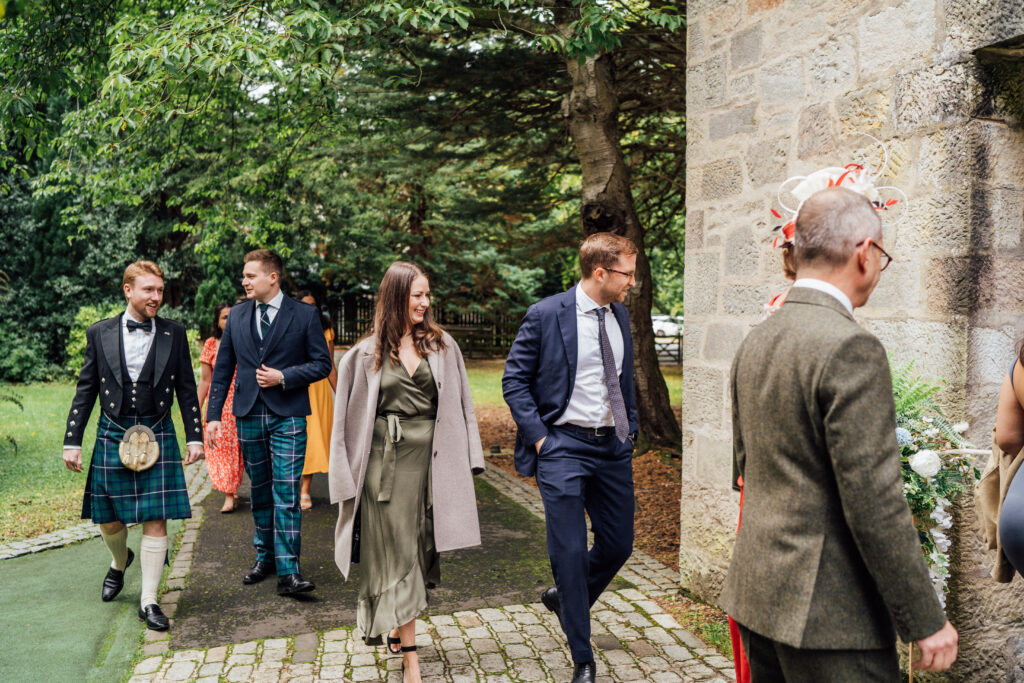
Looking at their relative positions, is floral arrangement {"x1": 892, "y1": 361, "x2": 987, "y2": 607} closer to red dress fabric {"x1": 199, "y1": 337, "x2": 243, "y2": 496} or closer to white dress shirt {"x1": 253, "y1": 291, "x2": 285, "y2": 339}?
white dress shirt {"x1": 253, "y1": 291, "x2": 285, "y2": 339}

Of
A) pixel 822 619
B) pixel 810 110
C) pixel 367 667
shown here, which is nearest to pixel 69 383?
pixel 367 667

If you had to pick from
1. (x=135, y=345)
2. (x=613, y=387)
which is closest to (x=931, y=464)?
(x=613, y=387)

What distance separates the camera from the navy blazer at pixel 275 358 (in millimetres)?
5320

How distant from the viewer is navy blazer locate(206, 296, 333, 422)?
209 inches

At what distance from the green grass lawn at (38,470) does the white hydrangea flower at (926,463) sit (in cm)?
668

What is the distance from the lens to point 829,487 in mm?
1995

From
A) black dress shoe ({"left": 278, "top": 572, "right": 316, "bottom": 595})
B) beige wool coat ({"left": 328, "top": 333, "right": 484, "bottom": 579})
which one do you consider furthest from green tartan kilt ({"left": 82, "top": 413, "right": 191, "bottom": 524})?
beige wool coat ({"left": 328, "top": 333, "right": 484, "bottom": 579})

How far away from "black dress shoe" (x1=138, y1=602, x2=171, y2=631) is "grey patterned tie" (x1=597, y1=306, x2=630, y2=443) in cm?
276

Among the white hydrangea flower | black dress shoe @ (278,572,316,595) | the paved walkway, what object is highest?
the white hydrangea flower

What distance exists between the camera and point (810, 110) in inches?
170

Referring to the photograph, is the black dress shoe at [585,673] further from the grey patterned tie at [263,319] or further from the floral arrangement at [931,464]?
the grey patterned tie at [263,319]

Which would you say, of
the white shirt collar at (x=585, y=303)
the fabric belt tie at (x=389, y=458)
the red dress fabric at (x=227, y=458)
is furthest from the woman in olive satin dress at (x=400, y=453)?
the red dress fabric at (x=227, y=458)

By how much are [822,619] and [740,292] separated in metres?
3.06

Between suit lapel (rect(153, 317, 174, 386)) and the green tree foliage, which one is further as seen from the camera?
the green tree foliage
